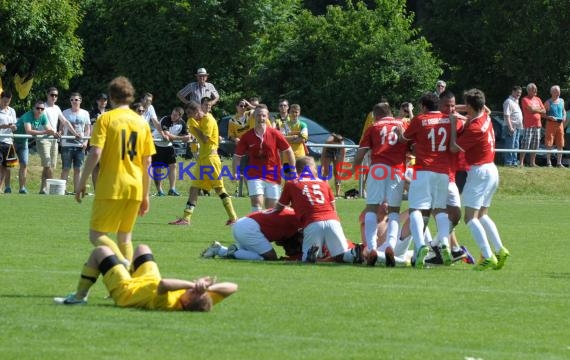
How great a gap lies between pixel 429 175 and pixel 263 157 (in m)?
4.19

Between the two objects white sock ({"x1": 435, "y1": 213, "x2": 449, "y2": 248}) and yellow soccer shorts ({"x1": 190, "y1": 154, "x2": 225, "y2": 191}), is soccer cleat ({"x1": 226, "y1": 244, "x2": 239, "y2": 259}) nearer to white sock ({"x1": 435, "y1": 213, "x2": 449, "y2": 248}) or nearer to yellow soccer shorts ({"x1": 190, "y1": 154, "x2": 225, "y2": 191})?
white sock ({"x1": 435, "y1": 213, "x2": 449, "y2": 248})

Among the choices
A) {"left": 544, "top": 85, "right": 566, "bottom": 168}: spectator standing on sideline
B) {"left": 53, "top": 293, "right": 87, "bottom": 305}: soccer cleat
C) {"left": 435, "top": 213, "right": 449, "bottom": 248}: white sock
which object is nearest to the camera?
{"left": 53, "top": 293, "right": 87, "bottom": 305}: soccer cleat

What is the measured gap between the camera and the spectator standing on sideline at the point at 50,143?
28.4m

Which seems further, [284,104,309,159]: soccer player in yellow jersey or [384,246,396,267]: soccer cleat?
[284,104,309,159]: soccer player in yellow jersey

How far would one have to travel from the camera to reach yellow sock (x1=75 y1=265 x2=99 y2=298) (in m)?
11.2

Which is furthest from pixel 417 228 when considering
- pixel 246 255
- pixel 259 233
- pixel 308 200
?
pixel 246 255

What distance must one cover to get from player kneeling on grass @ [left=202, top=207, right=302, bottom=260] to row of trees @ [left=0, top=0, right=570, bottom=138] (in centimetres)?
2616

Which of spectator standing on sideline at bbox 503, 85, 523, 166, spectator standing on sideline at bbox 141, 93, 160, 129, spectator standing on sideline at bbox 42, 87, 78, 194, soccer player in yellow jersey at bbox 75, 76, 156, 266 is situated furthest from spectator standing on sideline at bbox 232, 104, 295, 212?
spectator standing on sideline at bbox 503, 85, 523, 166

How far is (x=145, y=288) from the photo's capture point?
11078mm

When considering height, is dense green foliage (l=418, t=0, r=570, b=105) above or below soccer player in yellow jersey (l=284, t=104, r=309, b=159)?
above

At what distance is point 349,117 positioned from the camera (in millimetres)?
45375

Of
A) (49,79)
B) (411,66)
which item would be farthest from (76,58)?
(411,66)

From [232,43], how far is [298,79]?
4647 millimetres

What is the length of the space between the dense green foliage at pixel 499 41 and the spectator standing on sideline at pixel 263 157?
86.9ft
